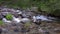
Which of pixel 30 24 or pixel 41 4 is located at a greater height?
pixel 41 4

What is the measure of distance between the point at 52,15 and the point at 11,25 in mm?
3448

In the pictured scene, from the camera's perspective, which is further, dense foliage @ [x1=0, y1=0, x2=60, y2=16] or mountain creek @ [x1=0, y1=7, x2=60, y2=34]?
dense foliage @ [x1=0, y1=0, x2=60, y2=16]

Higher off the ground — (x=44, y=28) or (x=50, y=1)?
(x=50, y=1)

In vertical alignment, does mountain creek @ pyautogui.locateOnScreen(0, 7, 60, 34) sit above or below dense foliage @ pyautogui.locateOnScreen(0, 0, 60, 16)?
below

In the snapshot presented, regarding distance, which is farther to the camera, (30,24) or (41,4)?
(41,4)

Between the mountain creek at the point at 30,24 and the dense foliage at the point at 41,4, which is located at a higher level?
the dense foliage at the point at 41,4

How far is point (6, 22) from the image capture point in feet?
40.1

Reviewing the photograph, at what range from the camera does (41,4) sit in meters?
15.9

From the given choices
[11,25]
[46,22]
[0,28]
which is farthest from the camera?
[46,22]

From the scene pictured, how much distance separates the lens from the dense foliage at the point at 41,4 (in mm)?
13627

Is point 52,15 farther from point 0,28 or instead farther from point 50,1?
point 0,28

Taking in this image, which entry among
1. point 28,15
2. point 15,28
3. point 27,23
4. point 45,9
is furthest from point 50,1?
point 15,28

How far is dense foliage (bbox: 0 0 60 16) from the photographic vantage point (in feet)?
44.7

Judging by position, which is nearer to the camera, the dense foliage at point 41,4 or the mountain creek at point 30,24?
the mountain creek at point 30,24
